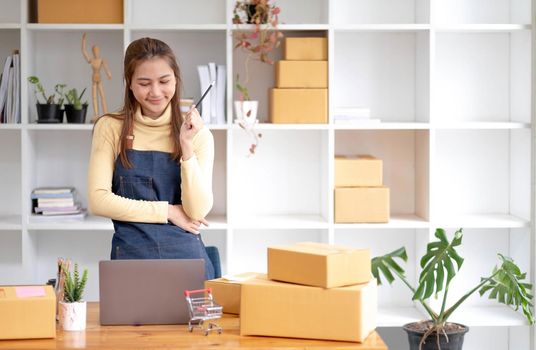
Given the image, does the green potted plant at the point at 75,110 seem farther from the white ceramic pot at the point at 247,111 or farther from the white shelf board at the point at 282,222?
the white shelf board at the point at 282,222

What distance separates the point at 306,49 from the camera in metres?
4.53

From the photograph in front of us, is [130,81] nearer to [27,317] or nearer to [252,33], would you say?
[27,317]

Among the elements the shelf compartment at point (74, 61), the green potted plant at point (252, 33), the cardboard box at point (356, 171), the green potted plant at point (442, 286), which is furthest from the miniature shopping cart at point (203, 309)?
the shelf compartment at point (74, 61)

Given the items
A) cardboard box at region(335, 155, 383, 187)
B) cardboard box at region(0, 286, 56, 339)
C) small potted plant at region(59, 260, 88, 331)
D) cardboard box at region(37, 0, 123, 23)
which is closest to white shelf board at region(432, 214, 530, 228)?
cardboard box at region(335, 155, 383, 187)

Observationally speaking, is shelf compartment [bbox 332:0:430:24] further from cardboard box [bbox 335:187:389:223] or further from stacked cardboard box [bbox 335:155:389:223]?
cardboard box [bbox 335:187:389:223]

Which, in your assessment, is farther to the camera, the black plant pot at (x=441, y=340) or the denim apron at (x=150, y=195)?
A: the black plant pot at (x=441, y=340)

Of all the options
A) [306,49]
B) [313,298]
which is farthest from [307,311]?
[306,49]

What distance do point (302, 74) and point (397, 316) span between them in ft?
4.32

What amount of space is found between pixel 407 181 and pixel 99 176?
7.07ft

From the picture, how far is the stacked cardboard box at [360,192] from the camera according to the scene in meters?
4.54

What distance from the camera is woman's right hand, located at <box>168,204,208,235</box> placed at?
3.29 meters

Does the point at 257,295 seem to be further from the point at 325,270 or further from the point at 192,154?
the point at 192,154

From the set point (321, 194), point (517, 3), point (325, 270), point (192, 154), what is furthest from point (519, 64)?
point (325, 270)

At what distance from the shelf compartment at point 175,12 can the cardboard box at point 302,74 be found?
0.51 metres
